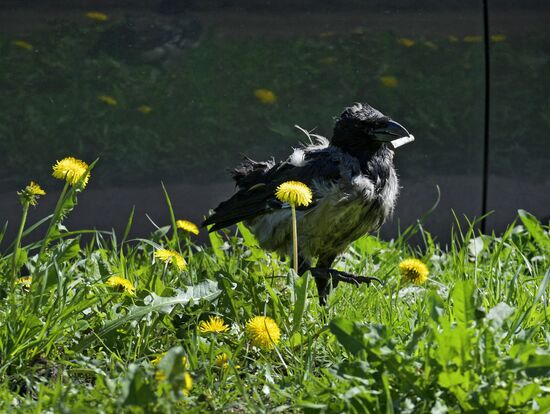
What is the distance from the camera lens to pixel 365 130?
5.30 m

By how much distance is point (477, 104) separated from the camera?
6059 millimetres

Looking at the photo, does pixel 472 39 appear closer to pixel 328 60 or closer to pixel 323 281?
pixel 328 60

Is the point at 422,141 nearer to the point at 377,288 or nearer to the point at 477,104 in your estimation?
the point at 477,104

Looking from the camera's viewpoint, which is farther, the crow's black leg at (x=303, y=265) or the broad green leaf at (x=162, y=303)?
the crow's black leg at (x=303, y=265)

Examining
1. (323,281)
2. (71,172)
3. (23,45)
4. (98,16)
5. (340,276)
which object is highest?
(98,16)

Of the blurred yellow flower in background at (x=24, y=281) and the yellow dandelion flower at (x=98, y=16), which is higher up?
the yellow dandelion flower at (x=98, y=16)

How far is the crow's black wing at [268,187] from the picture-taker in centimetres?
523

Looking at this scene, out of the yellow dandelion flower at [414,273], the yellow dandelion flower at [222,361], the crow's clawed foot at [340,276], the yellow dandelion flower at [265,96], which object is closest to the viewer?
the yellow dandelion flower at [222,361]

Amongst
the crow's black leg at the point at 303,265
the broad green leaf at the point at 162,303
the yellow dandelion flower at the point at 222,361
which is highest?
the broad green leaf at the point at 162,303

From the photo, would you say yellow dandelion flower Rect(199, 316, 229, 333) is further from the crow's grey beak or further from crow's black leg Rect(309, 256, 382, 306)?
the crow's grey beak

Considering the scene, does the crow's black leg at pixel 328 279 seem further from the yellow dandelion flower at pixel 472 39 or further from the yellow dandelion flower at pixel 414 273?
the yellow dandelion flower at pixel 472 39

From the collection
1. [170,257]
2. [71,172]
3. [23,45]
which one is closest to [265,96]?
[23,45]

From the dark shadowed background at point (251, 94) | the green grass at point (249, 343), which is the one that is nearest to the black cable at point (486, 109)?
the dark shadowed background at point (251, 94)

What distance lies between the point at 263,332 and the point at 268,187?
1611 mm
